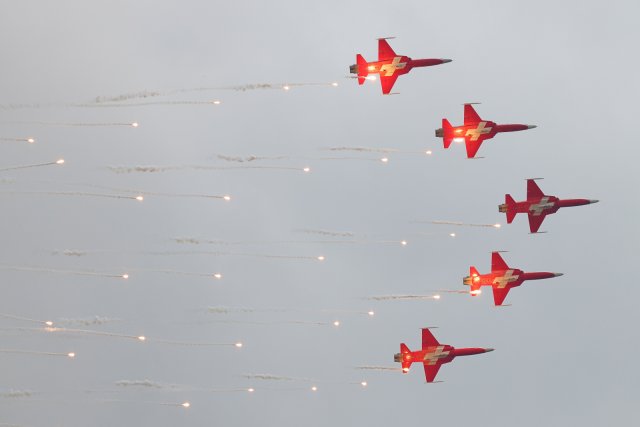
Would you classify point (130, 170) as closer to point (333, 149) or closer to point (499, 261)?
point (333, 149)

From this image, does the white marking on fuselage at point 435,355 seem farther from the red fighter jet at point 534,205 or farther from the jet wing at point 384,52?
the jet wing at point 384,52

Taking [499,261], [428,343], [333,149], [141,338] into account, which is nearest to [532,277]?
[499,261]

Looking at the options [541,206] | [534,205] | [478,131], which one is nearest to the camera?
[478,131]

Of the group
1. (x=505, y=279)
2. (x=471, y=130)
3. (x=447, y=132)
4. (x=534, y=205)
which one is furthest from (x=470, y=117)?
(x=505, y=279)

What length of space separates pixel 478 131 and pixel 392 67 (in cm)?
1270

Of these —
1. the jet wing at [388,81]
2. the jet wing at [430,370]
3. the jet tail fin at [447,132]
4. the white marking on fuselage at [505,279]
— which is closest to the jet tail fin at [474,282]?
the white marking on fuselage at [505,279]

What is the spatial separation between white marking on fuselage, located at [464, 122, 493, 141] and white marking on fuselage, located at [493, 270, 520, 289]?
1658 cm

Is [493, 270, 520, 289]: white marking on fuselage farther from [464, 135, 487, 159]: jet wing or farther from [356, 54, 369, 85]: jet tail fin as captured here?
[356, 54, 369, 85]: jet tail fin

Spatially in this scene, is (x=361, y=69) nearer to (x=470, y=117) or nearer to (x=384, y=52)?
(x=384, y=52)

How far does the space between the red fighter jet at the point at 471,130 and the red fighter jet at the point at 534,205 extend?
264 inches

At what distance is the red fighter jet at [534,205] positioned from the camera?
129 m

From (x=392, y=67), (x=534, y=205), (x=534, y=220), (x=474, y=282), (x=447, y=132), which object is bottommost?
(x=474, y=282)

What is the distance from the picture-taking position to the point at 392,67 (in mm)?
126250

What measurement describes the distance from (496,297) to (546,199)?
1325 centimetres
